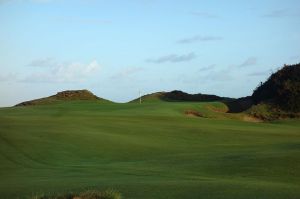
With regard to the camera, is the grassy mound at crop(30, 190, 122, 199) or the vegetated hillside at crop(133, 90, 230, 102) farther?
the vegetated hillside at crop(133, 90, 230, 102)

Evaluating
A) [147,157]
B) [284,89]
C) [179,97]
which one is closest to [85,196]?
[147,157]

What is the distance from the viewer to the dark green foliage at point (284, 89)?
6053cm

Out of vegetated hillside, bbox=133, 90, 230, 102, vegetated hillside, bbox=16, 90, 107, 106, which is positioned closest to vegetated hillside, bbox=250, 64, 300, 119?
vegetated hillside, bbox=133, 90, 230, 102

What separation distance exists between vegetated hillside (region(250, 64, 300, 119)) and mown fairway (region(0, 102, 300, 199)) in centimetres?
1042

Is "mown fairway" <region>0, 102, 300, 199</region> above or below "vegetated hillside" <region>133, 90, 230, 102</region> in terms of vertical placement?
below

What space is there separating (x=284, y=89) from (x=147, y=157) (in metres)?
35.2

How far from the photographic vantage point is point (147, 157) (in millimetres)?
29547

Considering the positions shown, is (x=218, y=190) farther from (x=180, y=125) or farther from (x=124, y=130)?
(x=180, y=125)

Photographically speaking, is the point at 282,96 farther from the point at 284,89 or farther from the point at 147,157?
the point at 147,157

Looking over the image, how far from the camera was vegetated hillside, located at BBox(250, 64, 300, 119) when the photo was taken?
5990 cm

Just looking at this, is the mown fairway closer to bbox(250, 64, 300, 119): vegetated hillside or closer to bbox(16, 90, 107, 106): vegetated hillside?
bbox(250, 64, 300, 119): vegetated hillside

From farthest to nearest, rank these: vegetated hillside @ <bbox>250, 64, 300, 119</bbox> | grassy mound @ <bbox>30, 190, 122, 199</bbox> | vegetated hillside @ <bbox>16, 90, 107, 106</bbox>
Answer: vegetated hillside @ <bbox>16, 90, 107, 106</bbox>, vegetated hillside @ <bbox>250, 64, 300, 119</bbox>, grassy mound @ <bbox>30, 190, 122, 199</bbox>

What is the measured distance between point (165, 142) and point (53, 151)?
876 cm

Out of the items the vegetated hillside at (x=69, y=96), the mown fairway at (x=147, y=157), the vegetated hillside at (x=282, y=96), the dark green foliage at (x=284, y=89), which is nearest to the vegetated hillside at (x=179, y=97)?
the vegetated hillside at (x=69, y=96)
